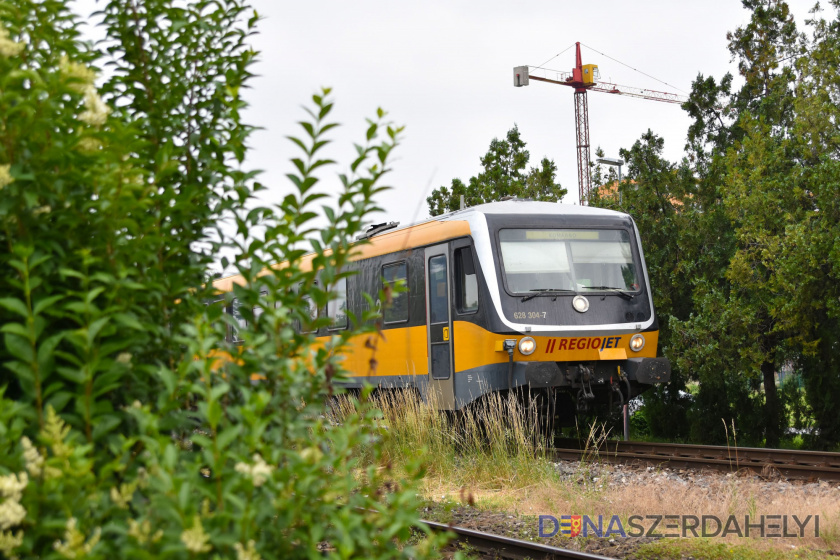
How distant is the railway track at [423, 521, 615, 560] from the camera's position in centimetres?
610

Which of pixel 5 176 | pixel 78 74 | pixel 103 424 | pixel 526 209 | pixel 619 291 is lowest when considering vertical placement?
pixel 103 424

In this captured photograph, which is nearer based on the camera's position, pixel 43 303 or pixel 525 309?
pixel 43 303

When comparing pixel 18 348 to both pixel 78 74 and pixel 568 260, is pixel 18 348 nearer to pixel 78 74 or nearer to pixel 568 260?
pixel 78 74

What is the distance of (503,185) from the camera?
22594 millimetres

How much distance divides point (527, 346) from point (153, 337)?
8.97 meters

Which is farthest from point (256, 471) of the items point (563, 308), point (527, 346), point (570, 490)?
point (563, 308)

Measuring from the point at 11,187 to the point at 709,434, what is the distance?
1557 cm

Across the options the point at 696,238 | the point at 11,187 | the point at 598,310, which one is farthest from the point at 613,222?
the point at 11,187

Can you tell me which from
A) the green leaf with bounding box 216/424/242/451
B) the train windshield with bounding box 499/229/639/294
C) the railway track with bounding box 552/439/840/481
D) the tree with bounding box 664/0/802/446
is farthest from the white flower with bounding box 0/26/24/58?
the tree with bounding box 664/0/802/446

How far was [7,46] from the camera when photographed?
2.35 m

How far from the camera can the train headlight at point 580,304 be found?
11625mm

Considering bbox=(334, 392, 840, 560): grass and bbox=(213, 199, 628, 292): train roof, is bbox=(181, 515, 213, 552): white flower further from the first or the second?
bbox=(213, 199, 628, 292): train roof

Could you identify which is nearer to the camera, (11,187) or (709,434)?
(11,187)

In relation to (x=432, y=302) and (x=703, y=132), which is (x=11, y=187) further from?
(x=703, y=132)
